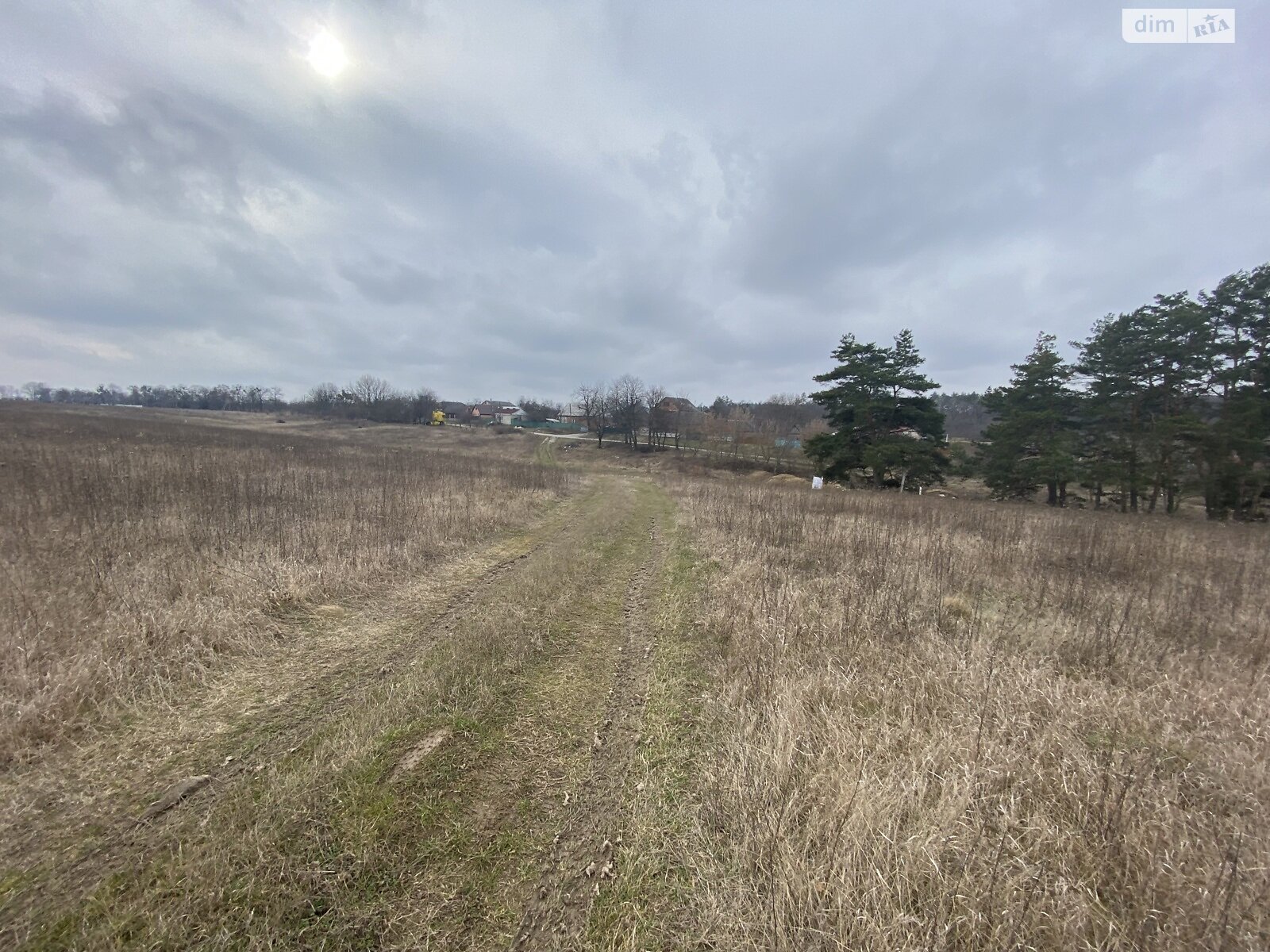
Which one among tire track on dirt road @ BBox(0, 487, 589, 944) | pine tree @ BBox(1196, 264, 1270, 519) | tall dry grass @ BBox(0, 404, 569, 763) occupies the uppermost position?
pine tree @ BBox(1196, 264, 1270, 519)

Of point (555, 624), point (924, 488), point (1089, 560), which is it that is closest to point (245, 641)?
point (555, 624)

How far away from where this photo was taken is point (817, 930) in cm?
218

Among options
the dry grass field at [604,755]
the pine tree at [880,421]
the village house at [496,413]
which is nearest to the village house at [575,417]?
the village house at [496,413]

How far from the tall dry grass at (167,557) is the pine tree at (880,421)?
2680 cm

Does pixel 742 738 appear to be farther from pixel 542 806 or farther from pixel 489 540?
pixel 489 540

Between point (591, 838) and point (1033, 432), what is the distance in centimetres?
3704

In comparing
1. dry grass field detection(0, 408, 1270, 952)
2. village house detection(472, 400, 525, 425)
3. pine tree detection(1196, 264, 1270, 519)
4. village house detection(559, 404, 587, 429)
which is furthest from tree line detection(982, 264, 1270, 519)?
village house detection(472, 400, 525, 425)

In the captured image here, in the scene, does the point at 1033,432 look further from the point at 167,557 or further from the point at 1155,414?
the point at 167,557

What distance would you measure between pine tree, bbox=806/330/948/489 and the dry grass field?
24370 millimetres

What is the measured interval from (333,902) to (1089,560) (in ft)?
44.2

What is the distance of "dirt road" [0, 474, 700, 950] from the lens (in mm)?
2234

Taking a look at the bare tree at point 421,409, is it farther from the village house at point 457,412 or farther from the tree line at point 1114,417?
the tree line at point 1114,417

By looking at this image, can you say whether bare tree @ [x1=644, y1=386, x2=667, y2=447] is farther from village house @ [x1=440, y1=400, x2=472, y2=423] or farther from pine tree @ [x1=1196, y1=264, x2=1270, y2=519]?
village house @ [x1=440, y1=400, x2=472, y2=423]

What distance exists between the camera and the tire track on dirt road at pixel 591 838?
91.2 inches
